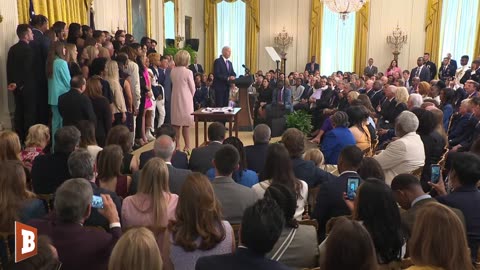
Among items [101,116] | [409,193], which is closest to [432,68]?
[101,116]

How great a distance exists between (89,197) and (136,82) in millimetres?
5134

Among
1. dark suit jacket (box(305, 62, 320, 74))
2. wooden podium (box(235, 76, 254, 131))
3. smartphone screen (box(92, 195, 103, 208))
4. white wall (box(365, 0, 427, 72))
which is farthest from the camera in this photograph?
dark suit jacket (box(305, 62, 320, 74))

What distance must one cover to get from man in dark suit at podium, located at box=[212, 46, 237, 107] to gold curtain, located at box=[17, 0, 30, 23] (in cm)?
375

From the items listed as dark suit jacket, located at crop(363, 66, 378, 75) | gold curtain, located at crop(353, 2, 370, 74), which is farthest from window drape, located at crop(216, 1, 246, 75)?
dark suit jacket, located at crop(363, 66, 378, 75)

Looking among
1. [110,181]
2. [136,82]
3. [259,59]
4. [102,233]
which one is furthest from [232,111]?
[259,59]

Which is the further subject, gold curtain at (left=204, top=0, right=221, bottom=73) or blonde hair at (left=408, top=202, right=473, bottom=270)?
gold curtain at (left=204, top=0, right=221, bottom=73)

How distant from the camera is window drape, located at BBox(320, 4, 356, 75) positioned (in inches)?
652

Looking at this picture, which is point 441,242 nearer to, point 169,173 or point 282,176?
point 282,176

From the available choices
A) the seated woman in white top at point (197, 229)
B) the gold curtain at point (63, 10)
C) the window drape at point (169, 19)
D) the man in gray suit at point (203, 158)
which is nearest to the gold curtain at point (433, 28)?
the window drape at point (169, 19)

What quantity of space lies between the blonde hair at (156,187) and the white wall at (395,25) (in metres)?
14.7

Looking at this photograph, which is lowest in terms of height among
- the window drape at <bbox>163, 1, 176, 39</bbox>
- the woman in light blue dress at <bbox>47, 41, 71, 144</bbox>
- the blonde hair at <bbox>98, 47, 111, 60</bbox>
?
the woman in light blue dress at <bbox>47, 41, 71, 144</bbox>

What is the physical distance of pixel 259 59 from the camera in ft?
56.5

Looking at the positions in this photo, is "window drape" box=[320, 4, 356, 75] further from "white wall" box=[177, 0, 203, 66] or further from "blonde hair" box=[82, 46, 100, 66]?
"blonde hair" box=[82, 46, 100, 66]

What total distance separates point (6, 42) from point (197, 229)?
4946 mm
